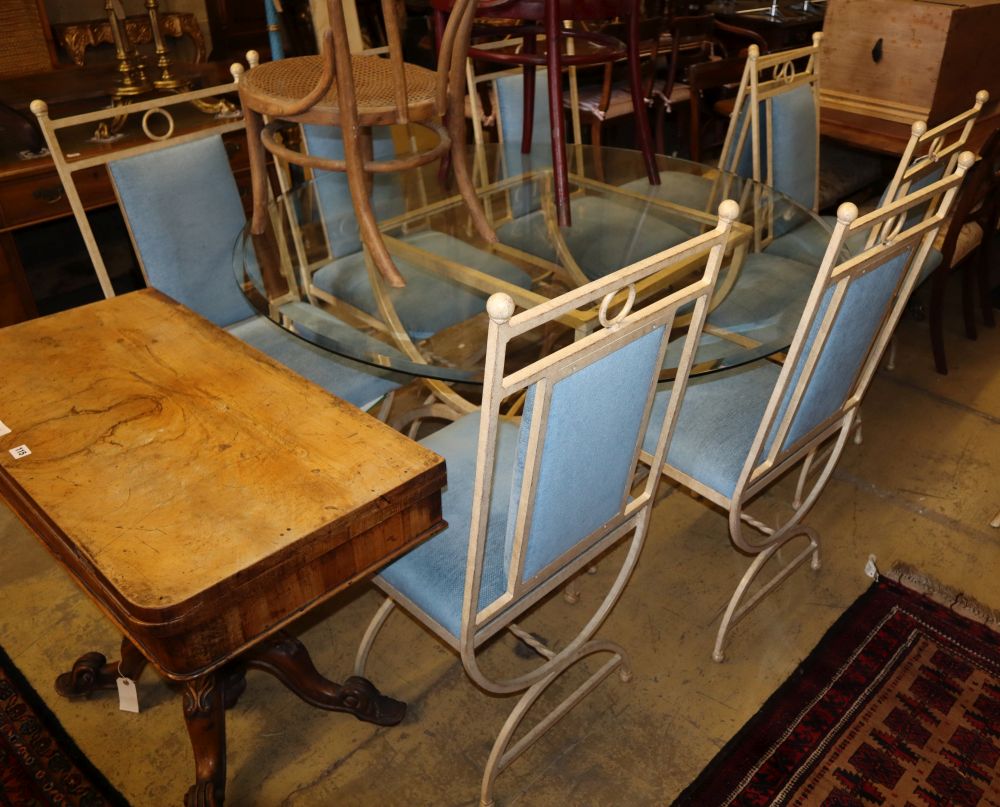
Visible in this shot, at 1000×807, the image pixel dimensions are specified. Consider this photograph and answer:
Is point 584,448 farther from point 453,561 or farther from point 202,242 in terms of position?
point 202,242

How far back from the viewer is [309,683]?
1.60m

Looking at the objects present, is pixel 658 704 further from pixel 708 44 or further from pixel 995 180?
pixel 708 44

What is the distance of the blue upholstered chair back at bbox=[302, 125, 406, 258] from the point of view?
197cm

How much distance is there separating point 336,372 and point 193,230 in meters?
0.47

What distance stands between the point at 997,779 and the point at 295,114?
1.83 metres

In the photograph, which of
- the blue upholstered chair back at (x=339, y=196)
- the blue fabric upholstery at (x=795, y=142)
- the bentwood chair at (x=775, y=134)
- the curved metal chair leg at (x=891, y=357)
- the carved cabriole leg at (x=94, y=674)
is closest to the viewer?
the carved cabriole leg at (x=94, y=674)

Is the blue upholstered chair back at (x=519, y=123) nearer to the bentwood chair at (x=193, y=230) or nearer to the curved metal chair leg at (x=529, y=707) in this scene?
the bentwood chair at (x=193, y=230)

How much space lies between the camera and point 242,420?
1.19 m

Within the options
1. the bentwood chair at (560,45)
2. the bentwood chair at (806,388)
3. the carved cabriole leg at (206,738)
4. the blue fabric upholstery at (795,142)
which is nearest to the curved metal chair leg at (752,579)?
the bentwood chair at (806,388)

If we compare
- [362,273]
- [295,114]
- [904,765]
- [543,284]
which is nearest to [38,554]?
[362,273]

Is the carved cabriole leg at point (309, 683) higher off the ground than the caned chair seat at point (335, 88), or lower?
lower

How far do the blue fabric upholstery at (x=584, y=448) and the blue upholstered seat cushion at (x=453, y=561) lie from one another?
3.5 inches

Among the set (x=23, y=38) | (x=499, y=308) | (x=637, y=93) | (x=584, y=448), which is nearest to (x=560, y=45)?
(x=637, y=93)

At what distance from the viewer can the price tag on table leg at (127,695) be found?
1.61 meters
